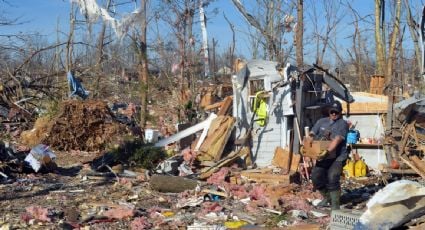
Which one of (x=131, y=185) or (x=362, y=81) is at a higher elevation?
(x=362, y=81)

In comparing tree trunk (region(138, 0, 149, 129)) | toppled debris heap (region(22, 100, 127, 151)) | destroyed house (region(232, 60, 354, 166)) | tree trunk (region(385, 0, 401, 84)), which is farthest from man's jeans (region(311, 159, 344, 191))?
tree trunk (region(385, 0, 401, 84))

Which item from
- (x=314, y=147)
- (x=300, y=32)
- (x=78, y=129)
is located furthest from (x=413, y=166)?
(x=78, y=129)

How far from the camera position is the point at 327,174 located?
8.50 m

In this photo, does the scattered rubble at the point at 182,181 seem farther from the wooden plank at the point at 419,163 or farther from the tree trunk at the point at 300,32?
the tree trunk at the point at 300,32

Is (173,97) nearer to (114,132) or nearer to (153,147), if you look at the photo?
(114,132)

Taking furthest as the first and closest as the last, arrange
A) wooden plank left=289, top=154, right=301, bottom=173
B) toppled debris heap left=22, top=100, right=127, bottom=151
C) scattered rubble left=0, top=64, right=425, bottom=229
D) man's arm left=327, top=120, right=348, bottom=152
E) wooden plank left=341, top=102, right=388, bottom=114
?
toppled debris heap left=22, top=100, right=127, bottom=151 → wooden plank left=341, top=102, right=388, bottom=114 → wooden plank left=289, top=154, right=301, bottom=173 → man's arm left=327, top=120, right=348, bottom=152 → scattered rubble left=0, top=64, right=425, bottom=229

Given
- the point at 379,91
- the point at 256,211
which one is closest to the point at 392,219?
the point at 256,211

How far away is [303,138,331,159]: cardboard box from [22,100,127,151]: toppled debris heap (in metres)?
8.24

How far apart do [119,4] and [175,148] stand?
468 cm

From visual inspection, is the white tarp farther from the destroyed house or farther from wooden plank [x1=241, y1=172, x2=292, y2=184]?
wooden plank [x1=241, y1=172, x2=292, y2=184]

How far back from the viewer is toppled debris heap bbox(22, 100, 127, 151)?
15.3 meters

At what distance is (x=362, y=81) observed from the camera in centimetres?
2333

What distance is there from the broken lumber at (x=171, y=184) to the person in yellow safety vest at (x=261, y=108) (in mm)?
3440

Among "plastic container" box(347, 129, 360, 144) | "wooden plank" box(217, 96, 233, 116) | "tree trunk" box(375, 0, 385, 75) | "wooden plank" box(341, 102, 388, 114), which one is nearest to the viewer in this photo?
"plastic container" box(347, 129, 360, 144)
